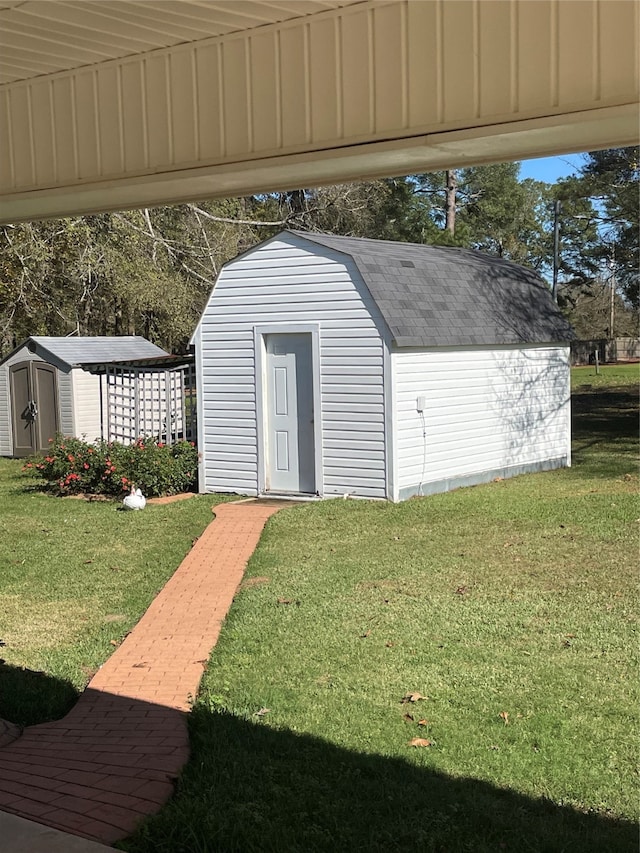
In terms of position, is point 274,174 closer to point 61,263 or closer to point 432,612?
point 432,612

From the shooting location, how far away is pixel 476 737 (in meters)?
4.78

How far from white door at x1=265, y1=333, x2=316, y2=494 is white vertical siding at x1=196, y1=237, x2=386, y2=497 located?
247 millimetres

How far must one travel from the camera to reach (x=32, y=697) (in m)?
5.50

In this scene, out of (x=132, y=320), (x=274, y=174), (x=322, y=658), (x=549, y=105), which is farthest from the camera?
(x=132, y=320)

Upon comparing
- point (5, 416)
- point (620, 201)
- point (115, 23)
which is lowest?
point (5, 416)

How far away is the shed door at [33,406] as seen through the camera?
1831cm

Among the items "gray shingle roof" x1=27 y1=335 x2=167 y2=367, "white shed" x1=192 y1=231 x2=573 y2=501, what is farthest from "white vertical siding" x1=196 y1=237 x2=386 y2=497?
"gray shingle roof" x1=27 y1=335 x2=167 y2=367

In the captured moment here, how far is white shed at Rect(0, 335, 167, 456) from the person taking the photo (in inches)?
711

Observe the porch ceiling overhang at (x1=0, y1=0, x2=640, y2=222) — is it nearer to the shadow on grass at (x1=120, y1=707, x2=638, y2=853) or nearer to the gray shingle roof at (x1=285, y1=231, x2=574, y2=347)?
the shadow on grass at (x1=120, y1=707, x2=638, y2=853)

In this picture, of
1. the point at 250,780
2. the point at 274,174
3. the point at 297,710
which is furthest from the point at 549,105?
the point at 297,710

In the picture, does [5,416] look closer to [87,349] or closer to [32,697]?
[87,349]

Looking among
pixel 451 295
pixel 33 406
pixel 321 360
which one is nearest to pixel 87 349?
pixel 33 406

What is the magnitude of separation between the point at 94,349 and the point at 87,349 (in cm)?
20

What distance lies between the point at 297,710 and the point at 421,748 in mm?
817
